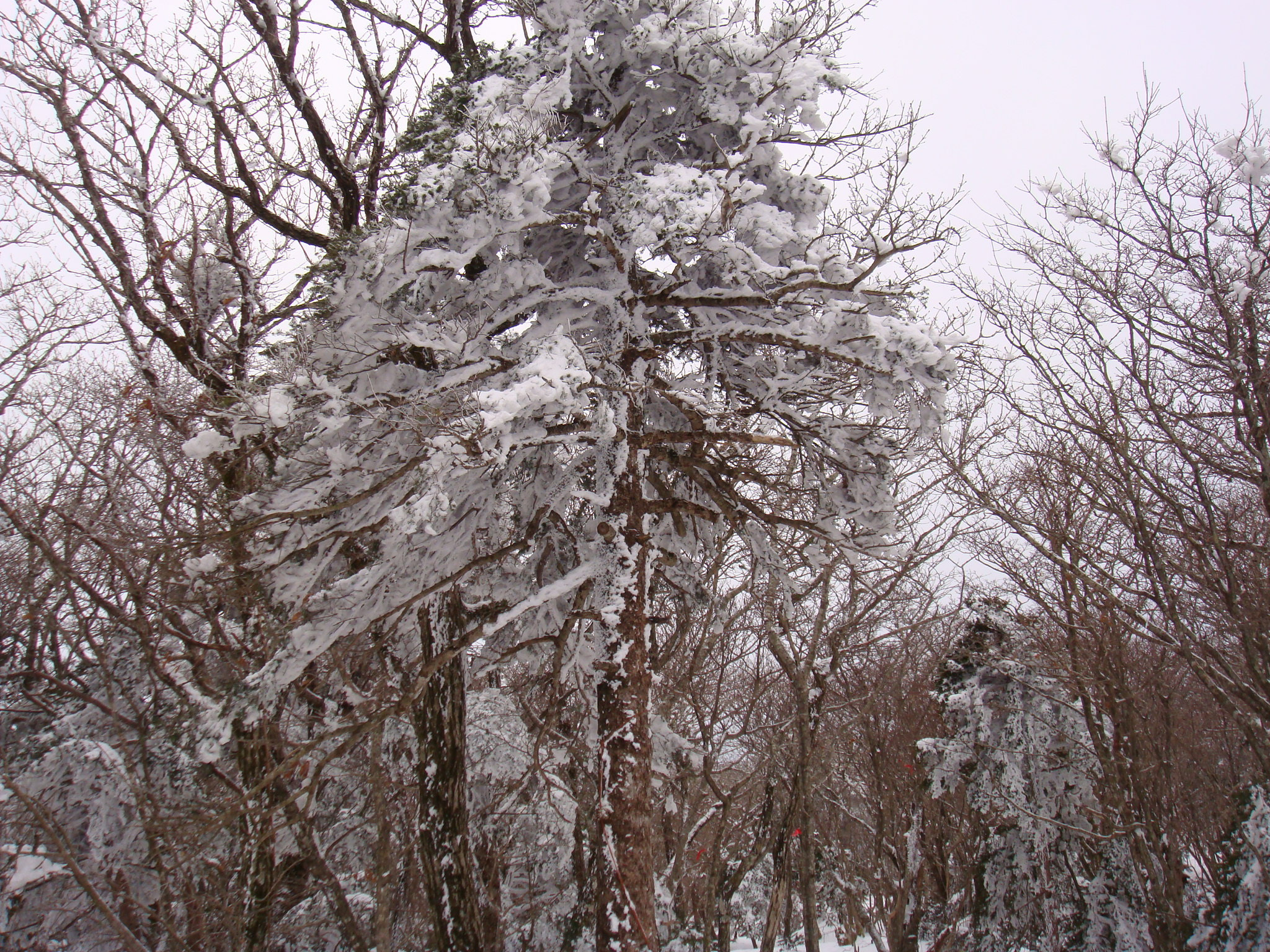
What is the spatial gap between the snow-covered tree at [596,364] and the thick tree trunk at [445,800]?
0.13ft

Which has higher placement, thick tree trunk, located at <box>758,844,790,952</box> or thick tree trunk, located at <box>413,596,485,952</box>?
thick tree trunk, located at <box>413,596,485,952</box>

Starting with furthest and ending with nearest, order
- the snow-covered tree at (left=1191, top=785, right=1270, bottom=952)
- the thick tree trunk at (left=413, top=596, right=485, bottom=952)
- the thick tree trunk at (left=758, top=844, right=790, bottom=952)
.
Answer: the thick tree trunk at (left=758, top=844, right=790, bottom=952) → the snow-covered tree at (left=1191, top=785, right=1270, bottom=952) → the thick tree trunk at (left=413, top=596, right=485, bottom=952)

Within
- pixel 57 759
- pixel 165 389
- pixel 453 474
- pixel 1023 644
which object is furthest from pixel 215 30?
pixel 1023 644

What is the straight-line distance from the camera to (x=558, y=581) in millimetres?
5484

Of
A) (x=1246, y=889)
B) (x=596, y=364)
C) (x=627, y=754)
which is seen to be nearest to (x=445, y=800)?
(x=627, y=754)

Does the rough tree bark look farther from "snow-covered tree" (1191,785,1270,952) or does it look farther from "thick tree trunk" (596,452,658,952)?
"snow-covered tree" (1191,785,1270,952)

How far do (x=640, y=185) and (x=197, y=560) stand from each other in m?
4.65

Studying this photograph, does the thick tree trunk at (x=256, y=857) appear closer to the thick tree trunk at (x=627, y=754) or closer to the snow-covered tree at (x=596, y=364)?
the snow-covered tree at (x=596, y=364)

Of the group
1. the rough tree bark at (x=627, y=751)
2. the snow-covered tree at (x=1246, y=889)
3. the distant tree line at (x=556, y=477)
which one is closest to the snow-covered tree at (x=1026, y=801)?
the distant tree line at (x=556, y=477)

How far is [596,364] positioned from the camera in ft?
19.2

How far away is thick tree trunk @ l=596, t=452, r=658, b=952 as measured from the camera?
5141 millimetres

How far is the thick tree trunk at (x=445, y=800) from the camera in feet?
22.5

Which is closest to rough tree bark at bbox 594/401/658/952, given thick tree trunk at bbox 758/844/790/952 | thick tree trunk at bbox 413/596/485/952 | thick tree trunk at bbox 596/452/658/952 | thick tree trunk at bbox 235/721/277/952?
thick tree trunk at bbox 596/452/658/952

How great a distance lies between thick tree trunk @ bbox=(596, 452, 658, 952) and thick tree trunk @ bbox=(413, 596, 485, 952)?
1.96 m
